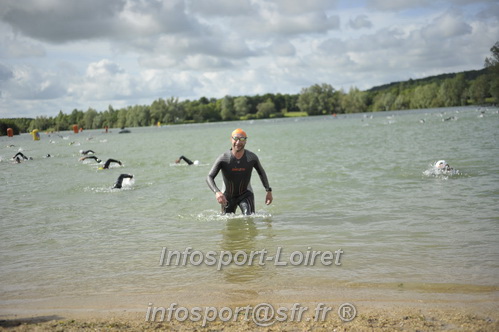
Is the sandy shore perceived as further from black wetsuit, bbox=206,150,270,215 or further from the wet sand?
black wetsuit, bbox=206,150,270,215

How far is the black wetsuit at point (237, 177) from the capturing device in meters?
9.88

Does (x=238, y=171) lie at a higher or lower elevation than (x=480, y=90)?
lower

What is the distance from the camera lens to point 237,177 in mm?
10039

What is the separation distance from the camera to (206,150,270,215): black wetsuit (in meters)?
9.88

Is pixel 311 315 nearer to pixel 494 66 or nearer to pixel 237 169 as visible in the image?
→ pixel 237 169

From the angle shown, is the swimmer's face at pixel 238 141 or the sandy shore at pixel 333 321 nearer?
the sandy shore at pixel 333 321

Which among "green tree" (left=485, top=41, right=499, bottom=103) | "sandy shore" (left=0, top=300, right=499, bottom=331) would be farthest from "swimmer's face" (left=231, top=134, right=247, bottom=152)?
"green tree" (left=485, top=41, right=499, bottom=103)

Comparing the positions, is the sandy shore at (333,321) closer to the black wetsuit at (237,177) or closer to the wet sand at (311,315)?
the wet sand at (311,315)

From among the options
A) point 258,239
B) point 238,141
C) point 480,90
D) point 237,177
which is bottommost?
point 258,239

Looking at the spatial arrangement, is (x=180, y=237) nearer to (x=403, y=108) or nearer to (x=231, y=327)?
(x=231, y=327)

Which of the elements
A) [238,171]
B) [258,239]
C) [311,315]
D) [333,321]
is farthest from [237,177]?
[333,321]

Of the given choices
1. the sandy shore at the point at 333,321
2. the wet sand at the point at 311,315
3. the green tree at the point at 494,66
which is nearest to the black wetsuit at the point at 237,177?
the wet sand at the point at 311,315

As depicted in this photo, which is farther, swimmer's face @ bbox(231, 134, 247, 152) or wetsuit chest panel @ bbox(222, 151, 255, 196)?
wetsuit chest panel @ bbox(222, 151, 255, 196)

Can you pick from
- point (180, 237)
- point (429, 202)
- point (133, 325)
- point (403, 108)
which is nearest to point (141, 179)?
point (180, 237)
